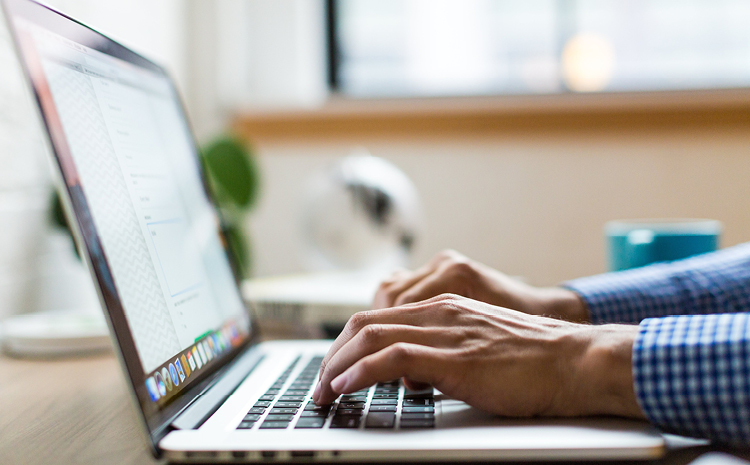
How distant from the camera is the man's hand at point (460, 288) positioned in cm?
58

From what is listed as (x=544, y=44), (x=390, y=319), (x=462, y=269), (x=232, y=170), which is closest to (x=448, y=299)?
(x=390, y=319)

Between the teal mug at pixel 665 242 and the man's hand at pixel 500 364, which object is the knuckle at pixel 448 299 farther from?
the teal mug at pixel 665 242

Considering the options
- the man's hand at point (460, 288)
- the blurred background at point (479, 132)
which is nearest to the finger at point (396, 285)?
the man's hand at point (460, 288)

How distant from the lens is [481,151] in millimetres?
1482

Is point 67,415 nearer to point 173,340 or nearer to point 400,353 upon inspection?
point 173,340

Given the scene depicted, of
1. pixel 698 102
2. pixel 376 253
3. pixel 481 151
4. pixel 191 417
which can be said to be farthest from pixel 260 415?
pixel 698 102

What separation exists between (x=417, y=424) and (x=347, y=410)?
0.17ft

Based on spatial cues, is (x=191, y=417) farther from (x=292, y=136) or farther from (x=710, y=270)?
(x=292, y=136)

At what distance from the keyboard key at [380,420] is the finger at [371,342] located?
3 centimetres

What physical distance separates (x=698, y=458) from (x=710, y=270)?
1.33ft

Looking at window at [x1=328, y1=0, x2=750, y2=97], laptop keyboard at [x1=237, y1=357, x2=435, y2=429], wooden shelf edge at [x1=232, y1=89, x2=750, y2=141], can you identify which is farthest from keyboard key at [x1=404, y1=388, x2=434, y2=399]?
window at [x1=328, y1=0, x2=750, y2=97]

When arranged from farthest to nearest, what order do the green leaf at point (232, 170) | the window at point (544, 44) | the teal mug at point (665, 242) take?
1. the window at point (544, 44)
2. the green leaf at point (232, 170)
3. the teal mug at point (665, 242)

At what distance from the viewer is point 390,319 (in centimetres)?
44

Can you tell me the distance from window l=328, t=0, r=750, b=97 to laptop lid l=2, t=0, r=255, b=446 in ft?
3.81
